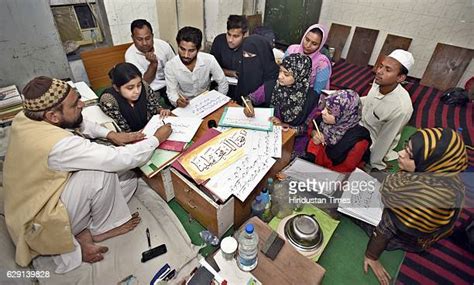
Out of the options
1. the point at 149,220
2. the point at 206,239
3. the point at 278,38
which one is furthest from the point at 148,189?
the point at 278,38

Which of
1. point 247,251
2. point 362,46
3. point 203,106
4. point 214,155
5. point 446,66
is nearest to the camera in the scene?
point 247,251

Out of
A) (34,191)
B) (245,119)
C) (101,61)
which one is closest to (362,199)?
(245,119)

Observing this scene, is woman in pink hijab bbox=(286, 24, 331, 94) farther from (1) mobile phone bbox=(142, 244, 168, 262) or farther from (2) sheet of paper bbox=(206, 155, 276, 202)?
(1) mobile phone bbox=(142, 244, 168, 262)

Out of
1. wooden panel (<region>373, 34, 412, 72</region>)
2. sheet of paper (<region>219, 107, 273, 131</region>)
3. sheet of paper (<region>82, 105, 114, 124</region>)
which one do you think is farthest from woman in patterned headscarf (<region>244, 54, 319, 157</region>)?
wooden panel (<region>373, 34, 412, 72</region>)

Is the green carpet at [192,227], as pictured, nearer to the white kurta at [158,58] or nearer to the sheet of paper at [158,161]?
the sheet of paper at [158,161]

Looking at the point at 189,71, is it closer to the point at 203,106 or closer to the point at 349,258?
the point at 203,106

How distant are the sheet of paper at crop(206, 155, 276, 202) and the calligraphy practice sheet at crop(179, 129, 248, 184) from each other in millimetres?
44

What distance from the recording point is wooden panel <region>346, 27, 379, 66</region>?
14.7 ft

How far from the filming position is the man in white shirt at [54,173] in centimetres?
139

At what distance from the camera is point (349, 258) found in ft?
5.99

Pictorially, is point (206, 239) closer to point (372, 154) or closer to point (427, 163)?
point (427, 163)

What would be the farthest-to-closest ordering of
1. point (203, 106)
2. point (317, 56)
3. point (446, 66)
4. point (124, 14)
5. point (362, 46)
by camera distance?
point (362, 46) < point (446, 66) < point (124, 14) < point (317, 56) < point (203, 106)

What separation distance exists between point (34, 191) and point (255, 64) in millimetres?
2117

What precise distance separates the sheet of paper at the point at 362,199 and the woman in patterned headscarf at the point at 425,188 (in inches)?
10.6
